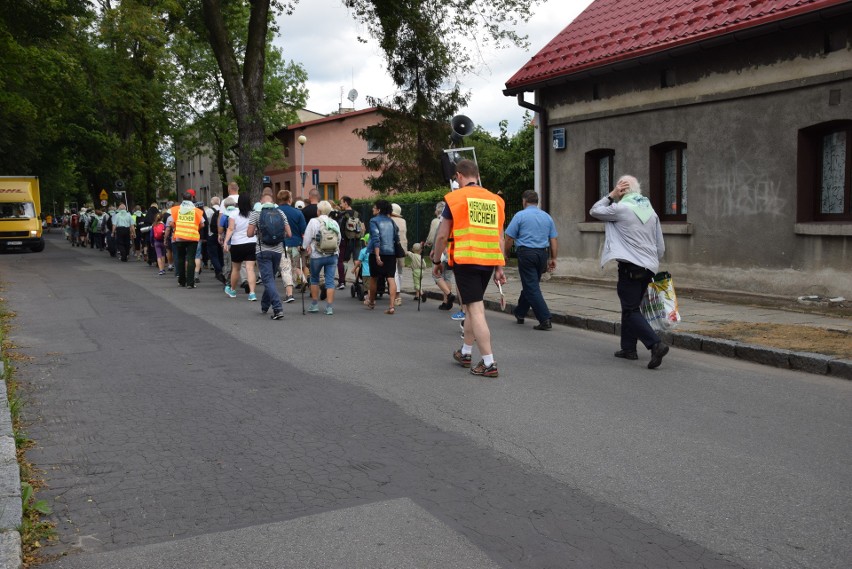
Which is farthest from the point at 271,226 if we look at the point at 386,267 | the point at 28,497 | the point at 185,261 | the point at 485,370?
the point at 28,497

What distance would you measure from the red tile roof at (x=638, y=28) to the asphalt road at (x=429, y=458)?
5894 mm

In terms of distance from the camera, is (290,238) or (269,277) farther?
(290,238)

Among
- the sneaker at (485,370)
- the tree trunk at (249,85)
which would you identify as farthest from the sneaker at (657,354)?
the tree trunk at (249,85)

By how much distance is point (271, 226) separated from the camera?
12.2 metres

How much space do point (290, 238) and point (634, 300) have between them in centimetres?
786

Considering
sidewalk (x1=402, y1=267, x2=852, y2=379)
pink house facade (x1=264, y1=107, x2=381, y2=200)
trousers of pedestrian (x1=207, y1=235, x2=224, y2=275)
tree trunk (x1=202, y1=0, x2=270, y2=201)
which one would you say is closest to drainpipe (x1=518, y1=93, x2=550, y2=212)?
sidewalk (x1=402, y1=267, x2=852, y2=379)

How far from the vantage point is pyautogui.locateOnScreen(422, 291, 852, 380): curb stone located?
26.0 feet

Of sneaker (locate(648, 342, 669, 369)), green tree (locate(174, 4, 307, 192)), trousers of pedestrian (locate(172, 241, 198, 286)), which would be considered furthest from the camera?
green tree (locate(174, 4, 307, 192))

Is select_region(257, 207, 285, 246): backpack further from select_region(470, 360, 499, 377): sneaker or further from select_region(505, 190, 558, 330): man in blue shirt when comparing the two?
select_region(470, 360, 499, 377): sneaker

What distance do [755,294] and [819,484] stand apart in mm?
8900

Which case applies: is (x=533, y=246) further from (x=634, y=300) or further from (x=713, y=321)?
(x=634, y=300)

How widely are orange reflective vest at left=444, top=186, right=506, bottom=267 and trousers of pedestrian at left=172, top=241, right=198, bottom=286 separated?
1026 centimetres

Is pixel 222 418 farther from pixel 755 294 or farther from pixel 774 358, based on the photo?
pixel 755 294

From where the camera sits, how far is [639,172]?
15.5 m
